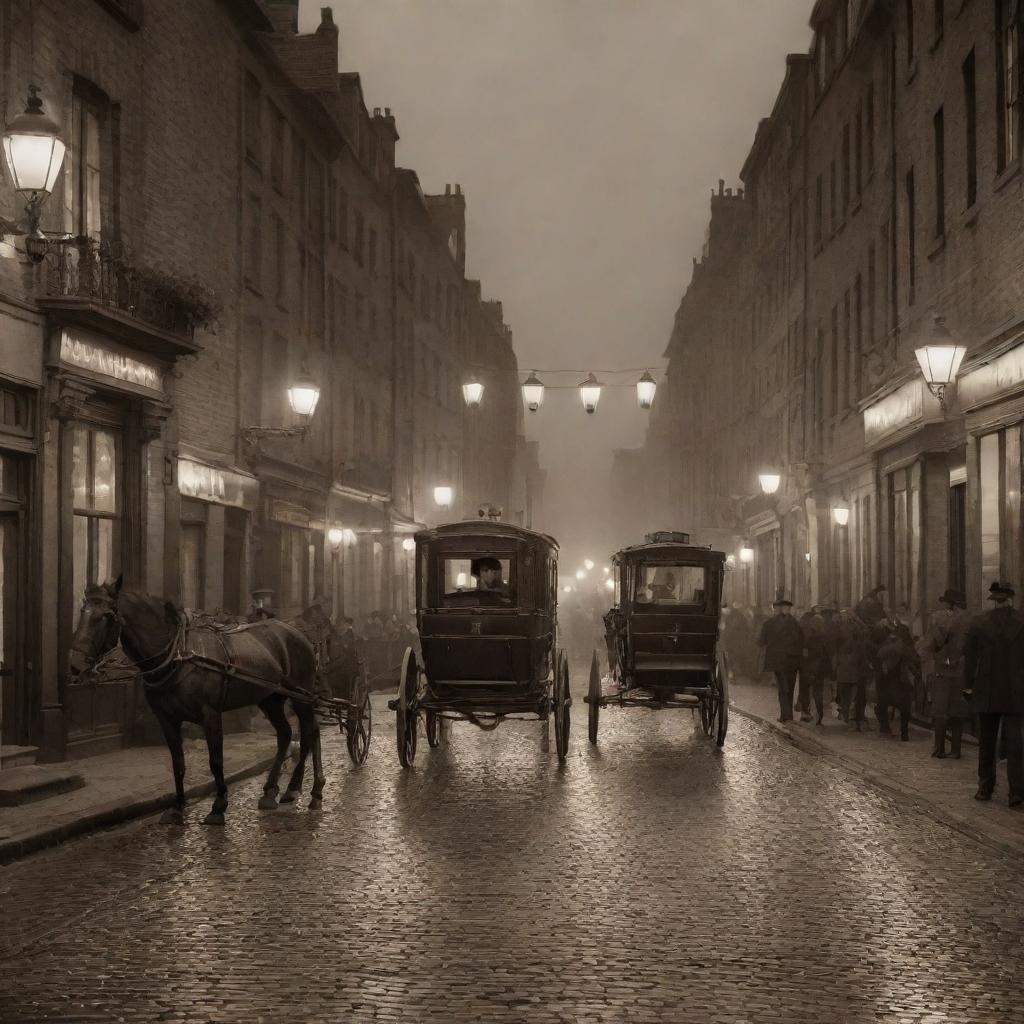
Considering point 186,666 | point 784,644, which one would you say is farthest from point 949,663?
point 186,666

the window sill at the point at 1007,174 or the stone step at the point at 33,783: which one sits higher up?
the window sill at the point at 1007,174

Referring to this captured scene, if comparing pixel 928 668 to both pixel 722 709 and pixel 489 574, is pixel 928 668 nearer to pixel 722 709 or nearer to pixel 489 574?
pixel 722 709

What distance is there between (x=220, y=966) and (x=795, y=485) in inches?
1148

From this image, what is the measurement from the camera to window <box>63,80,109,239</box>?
1669 centimetres

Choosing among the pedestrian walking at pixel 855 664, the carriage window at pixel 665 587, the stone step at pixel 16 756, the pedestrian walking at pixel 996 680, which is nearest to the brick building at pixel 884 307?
the pedestrian walking at pixel 855 664

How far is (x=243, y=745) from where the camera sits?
17062 millimetres

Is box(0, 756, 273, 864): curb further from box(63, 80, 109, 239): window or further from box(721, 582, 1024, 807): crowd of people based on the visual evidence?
box(63, 80, 109, 239): window

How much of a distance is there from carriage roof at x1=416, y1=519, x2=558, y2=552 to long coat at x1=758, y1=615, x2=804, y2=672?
5.91 metres

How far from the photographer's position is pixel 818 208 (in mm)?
32469

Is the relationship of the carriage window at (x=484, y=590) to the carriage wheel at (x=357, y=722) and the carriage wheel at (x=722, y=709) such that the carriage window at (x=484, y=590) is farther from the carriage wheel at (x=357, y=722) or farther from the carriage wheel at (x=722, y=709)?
the carriage wheel at (x=722, y=709)

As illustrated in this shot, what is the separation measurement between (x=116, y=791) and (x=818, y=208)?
24.1 m

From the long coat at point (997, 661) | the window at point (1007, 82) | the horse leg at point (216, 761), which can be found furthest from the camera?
the window at point (1007, 82)

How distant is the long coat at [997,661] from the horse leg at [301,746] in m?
5.63

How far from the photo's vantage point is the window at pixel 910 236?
22.7 metres
